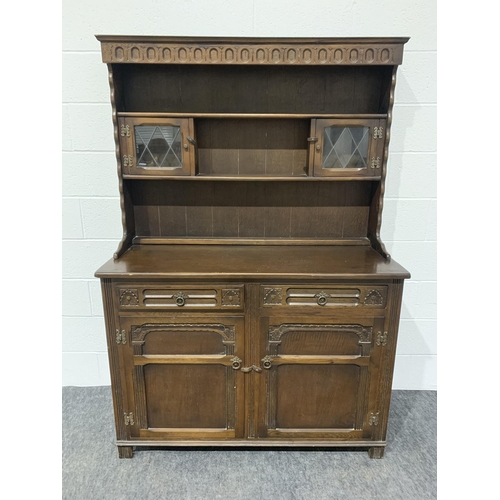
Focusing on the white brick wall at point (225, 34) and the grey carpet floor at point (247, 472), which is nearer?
the grey carpet floor at point (247, 472)

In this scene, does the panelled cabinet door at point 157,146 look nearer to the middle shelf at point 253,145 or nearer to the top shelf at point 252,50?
the middle shelf at point 253,145

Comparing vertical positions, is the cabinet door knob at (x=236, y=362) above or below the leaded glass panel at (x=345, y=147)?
below

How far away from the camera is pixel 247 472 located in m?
1.62

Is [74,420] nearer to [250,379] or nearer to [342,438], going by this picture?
[250,379]

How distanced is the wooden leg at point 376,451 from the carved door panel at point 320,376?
9 cm

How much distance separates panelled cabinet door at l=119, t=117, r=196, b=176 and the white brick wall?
0.33m

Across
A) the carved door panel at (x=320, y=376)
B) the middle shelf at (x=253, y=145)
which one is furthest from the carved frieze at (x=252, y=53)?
the carved door panel at (x=320, y=376)

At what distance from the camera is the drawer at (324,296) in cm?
152

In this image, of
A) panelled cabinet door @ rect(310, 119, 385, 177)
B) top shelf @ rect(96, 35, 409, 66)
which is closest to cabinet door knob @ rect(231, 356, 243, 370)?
panelled cabinet door @ rect(310, 119, 385, 177)

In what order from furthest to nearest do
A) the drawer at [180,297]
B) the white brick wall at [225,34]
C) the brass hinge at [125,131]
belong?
the white brick wall at [225,34] → the brass hinge at [125,131] → the drawer at [180,297]

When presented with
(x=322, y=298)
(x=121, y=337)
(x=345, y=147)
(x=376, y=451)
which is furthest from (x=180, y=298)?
(x=376, y=451)

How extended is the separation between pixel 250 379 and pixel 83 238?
121 centimetres

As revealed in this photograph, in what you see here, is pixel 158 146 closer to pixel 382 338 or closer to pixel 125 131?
pixel 125 131

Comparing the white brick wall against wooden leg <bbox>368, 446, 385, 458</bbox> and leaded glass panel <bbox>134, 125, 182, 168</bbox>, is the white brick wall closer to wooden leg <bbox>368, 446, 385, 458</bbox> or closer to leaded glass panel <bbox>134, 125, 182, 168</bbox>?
leaded glass panel <bbox>134, 125, 182, 168</bbox>
